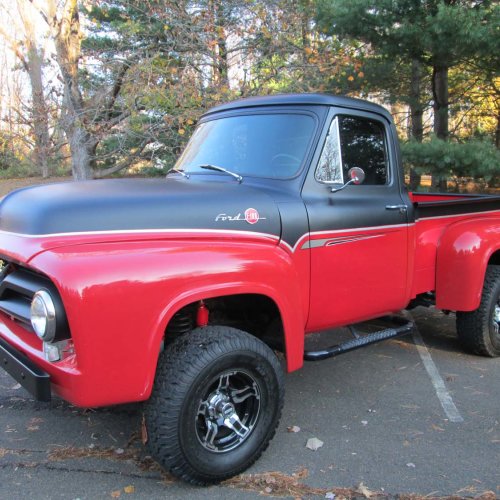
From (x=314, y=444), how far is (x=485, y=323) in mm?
2150

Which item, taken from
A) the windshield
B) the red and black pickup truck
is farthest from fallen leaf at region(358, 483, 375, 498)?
Answer: the windshield

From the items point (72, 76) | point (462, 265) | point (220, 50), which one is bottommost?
point (462, 265)

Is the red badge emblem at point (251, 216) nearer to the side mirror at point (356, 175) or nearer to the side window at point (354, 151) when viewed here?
the side window at point (354, 151)

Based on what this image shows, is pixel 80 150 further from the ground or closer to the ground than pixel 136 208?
further from the ground

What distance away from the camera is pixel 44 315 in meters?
2.29

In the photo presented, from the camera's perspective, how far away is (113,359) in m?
2.33

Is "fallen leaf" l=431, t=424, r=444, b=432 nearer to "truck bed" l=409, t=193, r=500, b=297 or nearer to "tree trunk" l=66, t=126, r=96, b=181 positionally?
"truck bed" l=409, t=193, r=500, b=297

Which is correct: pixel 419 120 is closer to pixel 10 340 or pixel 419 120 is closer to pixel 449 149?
pixel 449 149

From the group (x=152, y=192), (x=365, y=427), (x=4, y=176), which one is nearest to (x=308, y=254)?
(x=152, y=192)

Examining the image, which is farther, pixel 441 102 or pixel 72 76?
pixel 441 102

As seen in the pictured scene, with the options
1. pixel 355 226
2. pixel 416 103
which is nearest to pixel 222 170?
pixel 355 226

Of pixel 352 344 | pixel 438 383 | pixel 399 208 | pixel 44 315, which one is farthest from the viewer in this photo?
pixel 438 383

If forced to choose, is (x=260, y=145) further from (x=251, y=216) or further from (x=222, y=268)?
(x=222, y=268)

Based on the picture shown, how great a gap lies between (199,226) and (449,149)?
675 centimetres
